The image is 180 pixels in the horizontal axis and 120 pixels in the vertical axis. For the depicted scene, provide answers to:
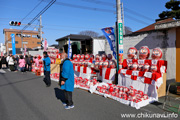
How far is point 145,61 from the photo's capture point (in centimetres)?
629

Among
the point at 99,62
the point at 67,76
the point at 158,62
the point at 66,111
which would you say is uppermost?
the point at 158,62

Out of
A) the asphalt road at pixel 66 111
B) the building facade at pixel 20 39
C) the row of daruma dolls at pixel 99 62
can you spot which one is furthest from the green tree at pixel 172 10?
the building facade at pixel 20 39

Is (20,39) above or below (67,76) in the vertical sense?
above

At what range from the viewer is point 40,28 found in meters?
20.6

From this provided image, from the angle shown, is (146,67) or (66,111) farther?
(146,67)

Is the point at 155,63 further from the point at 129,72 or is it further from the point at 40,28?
the point at 40,28

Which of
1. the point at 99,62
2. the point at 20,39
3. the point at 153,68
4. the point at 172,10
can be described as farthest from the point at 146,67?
the point at 20,39

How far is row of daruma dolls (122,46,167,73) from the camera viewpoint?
574cm

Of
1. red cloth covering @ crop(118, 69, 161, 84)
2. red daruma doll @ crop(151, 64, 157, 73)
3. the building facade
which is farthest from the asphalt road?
the building facade

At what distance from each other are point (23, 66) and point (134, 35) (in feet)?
35.5

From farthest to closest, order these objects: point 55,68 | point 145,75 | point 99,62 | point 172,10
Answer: point 172,10 < point 55,68 < point 99,62 < point 145,75

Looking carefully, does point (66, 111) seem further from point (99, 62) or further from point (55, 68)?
point (55, 68)

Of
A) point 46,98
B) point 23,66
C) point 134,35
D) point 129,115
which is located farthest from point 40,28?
point 129,115

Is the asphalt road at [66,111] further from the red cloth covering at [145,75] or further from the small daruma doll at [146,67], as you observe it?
the small daruma doll at [146,67]
